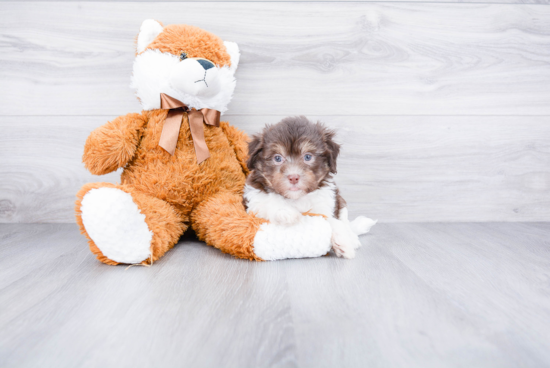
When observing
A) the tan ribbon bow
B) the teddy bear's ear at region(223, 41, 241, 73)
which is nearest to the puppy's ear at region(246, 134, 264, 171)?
the tan ribbon bow

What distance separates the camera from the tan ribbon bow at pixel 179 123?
1560mm

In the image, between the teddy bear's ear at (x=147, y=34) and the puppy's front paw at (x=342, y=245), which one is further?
the teddy bear's ear at (x=147, y=34)

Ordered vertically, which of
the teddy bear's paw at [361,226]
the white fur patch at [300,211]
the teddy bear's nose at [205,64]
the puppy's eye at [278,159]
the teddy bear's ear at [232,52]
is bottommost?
the teddy bear's paw at [361,226]

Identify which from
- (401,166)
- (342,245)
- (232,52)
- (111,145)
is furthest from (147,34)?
(401,166)

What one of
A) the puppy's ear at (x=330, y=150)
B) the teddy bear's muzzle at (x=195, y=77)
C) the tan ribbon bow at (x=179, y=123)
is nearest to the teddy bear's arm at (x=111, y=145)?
the tan ribbon bow at (x=179, y=123)

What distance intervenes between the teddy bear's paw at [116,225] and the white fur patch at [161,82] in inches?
20.1

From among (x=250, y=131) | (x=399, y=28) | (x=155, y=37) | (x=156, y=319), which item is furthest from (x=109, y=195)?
(x=399, y=28)

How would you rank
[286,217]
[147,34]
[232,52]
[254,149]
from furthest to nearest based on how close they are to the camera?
[232,52]
[147,34]
[254,149]
[286,217]

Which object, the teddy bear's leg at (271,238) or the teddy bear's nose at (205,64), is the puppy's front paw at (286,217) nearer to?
the teddy bear's leg at (271,238)

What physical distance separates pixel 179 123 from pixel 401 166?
1305mm

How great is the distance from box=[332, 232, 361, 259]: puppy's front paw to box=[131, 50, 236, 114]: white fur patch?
84cm

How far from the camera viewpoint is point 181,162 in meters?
1.58

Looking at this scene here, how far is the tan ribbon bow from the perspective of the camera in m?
1.56

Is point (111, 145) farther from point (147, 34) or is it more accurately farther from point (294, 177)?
point (294, 177)
